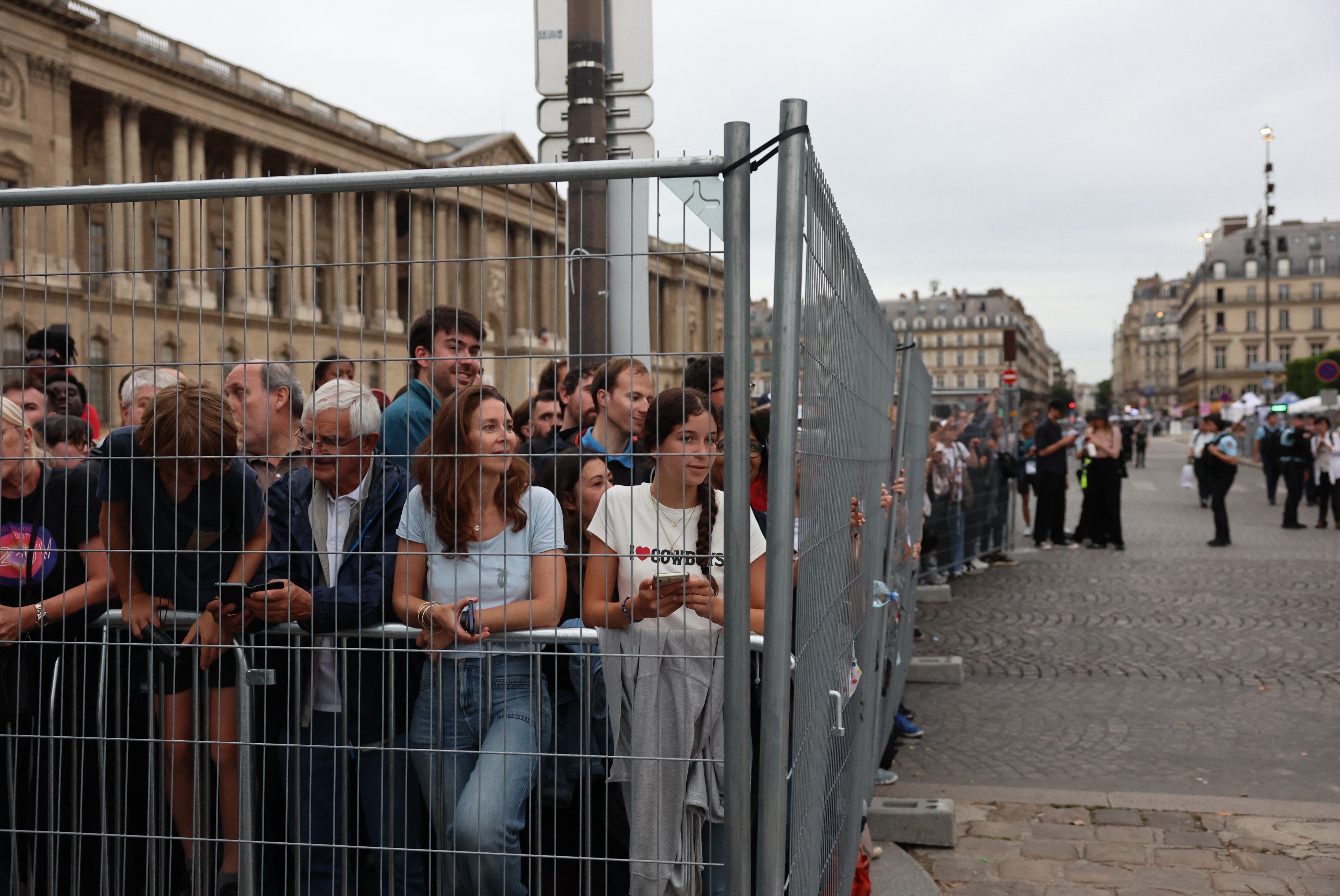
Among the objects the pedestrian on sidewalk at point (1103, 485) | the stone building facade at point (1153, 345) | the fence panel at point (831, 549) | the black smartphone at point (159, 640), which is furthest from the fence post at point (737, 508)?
the stone building facade at point (1153, 345)

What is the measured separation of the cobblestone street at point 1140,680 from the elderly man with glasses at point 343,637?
2786 mm

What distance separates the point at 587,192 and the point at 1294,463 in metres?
16.5

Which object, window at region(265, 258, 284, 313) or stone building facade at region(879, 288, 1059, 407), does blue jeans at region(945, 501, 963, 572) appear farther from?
stone building facade at region(879, 288, 1059, 407)

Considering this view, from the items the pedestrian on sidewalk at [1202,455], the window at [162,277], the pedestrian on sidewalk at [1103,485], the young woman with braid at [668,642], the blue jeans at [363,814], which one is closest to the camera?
the young woman with braid at [668,642]

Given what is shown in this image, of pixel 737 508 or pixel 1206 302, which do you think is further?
pixel 1206 302

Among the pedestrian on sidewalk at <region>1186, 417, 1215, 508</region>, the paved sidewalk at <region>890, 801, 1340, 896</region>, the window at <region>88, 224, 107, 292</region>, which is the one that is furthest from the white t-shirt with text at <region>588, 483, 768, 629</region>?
the pedestrian on sidewalk at <region>1186, 417, 1215, 508</region>

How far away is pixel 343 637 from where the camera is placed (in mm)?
2877

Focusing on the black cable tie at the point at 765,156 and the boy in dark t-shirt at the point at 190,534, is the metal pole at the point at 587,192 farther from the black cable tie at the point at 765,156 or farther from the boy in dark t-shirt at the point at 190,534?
the boy in dark t-shirt at the point at 190,534

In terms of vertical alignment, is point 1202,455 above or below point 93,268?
below

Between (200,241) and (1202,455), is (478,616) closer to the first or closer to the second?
(200,241)

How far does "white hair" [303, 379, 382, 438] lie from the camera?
283 cm

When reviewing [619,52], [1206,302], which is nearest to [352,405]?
[619,52]

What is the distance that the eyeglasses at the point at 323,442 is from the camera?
9.40 ft

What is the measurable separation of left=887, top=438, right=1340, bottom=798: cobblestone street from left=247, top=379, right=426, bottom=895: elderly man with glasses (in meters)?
2.79
